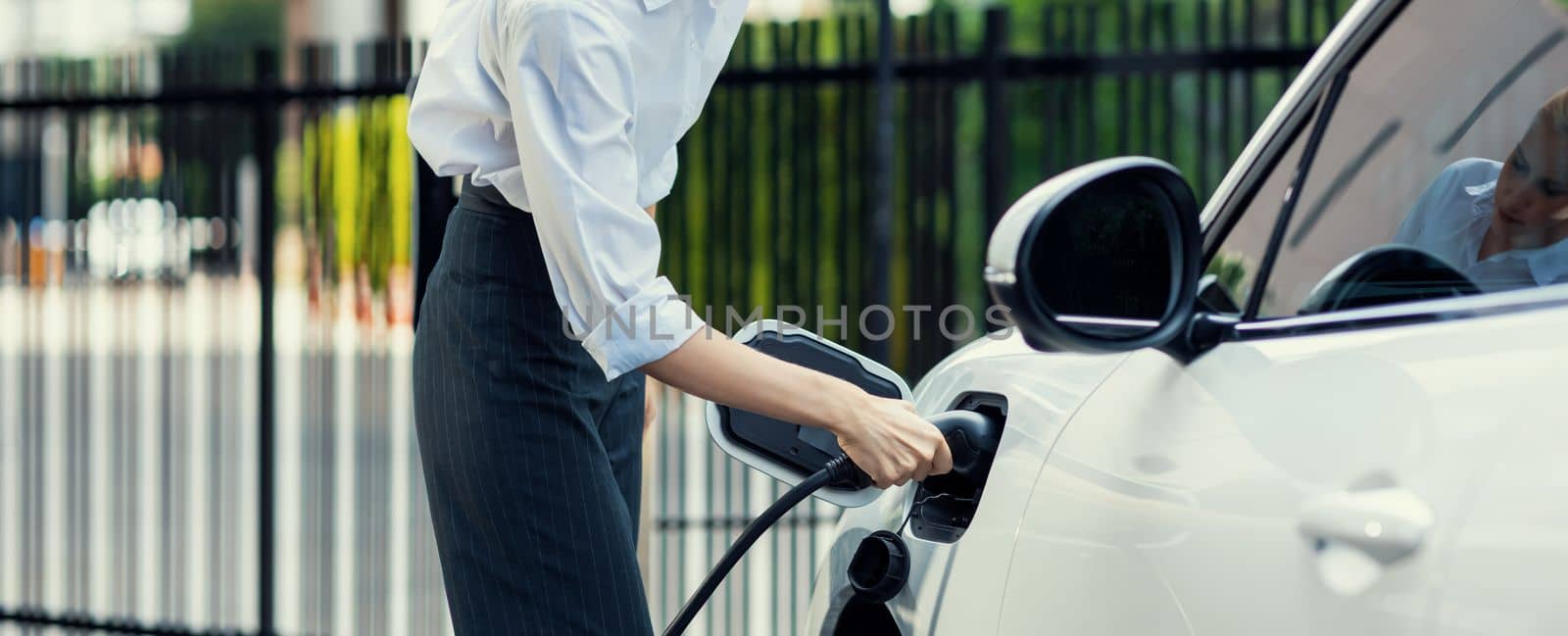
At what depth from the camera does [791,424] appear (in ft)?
6.46

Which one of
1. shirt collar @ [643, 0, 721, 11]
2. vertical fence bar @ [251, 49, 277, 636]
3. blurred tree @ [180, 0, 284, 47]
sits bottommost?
vertical fence bar @ [251, 49, 277, 636]

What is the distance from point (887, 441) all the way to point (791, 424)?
30 centimetres

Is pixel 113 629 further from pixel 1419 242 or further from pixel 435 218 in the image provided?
pixel 1419 242

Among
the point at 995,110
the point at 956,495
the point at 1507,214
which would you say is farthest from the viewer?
the point at 995,110

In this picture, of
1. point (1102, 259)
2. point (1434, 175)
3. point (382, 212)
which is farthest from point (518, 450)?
point (382, 212)

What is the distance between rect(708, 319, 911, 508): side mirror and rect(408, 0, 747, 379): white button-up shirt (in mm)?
186

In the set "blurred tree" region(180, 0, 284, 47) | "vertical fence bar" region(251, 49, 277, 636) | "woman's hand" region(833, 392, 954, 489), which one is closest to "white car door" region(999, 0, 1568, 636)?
"woman's hand" region(833, 392, 954, 489)

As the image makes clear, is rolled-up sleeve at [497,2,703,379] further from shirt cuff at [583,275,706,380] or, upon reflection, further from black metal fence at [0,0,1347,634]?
black metal fence at [0,0,1347,634]

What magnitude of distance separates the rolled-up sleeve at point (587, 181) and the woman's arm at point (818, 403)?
0.14 feet

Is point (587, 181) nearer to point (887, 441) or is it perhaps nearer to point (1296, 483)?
point (887, 441)

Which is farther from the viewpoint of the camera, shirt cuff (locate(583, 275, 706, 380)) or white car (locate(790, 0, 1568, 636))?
shirt cuff (locate(583, 275, 706, 380))

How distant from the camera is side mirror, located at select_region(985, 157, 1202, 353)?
4.82 ft

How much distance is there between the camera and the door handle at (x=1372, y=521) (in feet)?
3.83

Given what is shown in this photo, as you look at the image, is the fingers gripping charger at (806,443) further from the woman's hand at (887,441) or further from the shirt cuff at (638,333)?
the shirt cuff at (638,333)
